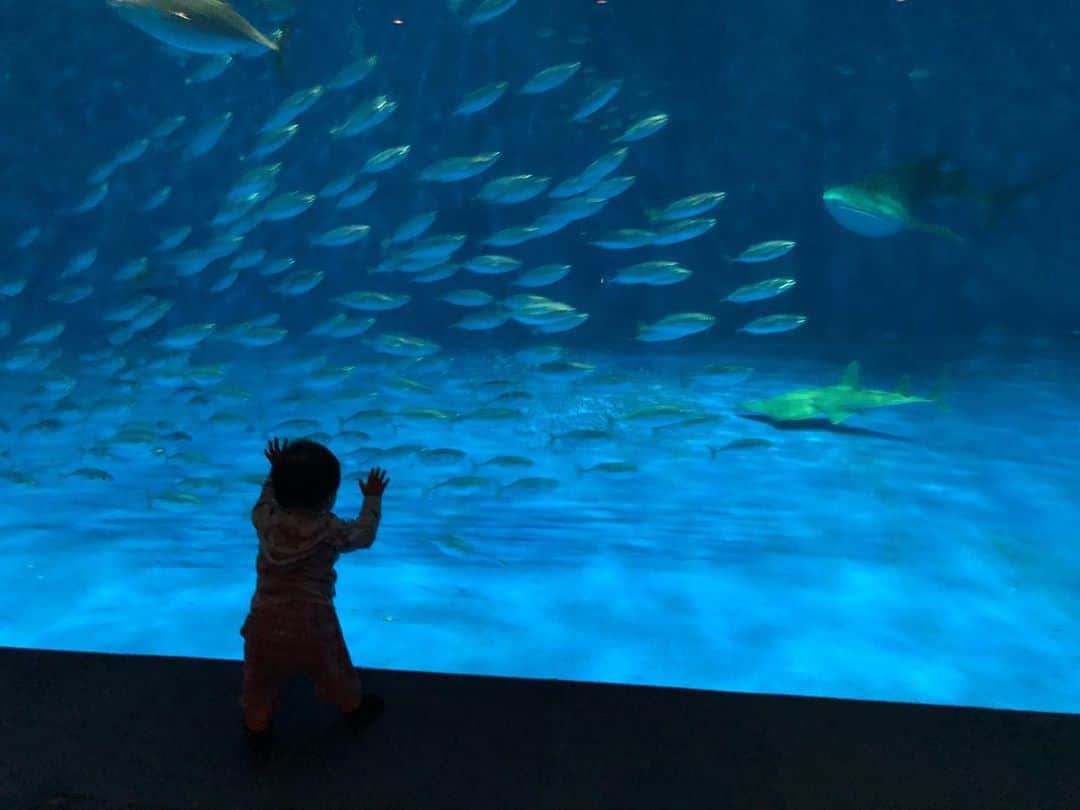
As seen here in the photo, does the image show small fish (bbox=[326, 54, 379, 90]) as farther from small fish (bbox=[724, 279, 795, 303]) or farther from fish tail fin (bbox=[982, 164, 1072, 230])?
fish tail fin (bbox=[982, 164, 1072, 230])

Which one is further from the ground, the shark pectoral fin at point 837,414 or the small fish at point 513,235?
the small fish at point 513,235

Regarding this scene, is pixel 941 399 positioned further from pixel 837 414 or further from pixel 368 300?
pixel 368 300

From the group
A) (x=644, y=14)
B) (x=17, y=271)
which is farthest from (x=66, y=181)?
(x=644, y=14)

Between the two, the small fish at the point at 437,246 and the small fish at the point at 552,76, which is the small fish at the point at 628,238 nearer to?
the small fish at the point at 437,246

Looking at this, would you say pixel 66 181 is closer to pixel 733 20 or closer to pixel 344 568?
pixel 733 20

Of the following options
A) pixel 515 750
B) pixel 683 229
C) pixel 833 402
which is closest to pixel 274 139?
pixel 683 229

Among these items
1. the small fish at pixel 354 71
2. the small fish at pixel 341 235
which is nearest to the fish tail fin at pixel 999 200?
the small fish at pixel 354 71

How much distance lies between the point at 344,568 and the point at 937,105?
60.2 ft

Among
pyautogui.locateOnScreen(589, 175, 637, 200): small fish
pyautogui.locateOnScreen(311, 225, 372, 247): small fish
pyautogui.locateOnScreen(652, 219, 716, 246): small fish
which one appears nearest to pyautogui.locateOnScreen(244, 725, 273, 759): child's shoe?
pyautogui.locateOnScreen(652, 219, 716, 246): small fish

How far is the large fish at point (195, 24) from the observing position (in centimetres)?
493

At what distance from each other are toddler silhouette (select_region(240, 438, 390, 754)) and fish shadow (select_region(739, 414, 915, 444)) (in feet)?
20.2

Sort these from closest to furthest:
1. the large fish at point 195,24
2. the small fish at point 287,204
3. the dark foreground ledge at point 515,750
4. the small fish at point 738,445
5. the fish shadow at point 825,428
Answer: the dark foreground ledge at point 515,750
the large fish at point 195,24
the small fish at point 738,445
the small fish at point 287,204
the fish shadow at point 825,428

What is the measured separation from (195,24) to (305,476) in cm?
457

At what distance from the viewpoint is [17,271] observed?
16.5m
